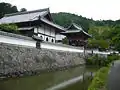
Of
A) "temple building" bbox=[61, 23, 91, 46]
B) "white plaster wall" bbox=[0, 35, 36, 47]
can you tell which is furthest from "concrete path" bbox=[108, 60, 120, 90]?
"temple building" bbox=[61, 23, 91, 46]

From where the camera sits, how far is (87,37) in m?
33.0

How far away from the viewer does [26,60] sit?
13.6 meters

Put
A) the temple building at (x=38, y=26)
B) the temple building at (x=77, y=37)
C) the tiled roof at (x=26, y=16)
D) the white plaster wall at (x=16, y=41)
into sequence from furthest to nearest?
1. the temple building at (x=77, y=37)
2. the tiled roof at (x=26, y=16)
3. the temple building at (x=38, y=26)
4. the white plaster wall at (x=16, y=41)

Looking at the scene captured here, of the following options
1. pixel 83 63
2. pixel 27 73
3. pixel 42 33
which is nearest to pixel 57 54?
pixel 42 33

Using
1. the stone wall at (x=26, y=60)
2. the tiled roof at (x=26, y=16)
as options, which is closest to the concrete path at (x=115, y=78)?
the stone wall at (x=26, y=60)

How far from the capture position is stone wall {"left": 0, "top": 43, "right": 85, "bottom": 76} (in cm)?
1140

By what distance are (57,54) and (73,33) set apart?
12.9 meters

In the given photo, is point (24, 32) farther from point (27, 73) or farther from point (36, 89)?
point (36, 89)

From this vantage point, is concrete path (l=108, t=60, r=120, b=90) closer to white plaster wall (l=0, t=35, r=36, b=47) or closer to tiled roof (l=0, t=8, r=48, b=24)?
white plaster wall (l=0, t=35, r=36, b=47)

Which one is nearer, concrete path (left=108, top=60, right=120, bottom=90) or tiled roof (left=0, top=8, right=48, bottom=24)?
concrete path (left=108, top=60, right=120, bottom=90)

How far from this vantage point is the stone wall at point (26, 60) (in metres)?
11.4

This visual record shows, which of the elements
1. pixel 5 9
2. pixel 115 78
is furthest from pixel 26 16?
pixel 5 9

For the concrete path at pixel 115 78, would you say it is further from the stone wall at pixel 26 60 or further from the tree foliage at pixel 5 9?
the tree foliage at pixel 5 9

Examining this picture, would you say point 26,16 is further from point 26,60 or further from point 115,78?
point 115,78
